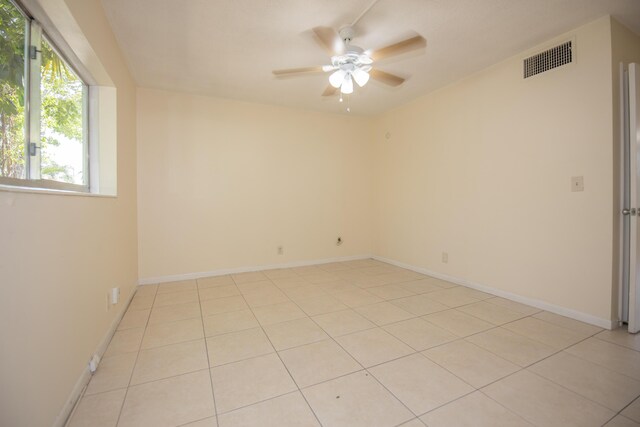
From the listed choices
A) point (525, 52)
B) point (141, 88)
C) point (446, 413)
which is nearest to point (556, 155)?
point (525, 52)

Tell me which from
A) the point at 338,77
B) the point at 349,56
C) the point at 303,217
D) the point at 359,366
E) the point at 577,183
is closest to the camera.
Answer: the point at 359,366

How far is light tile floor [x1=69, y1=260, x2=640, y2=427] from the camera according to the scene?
1.37 meters

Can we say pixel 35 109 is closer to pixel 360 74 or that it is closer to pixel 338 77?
pixel 338 77

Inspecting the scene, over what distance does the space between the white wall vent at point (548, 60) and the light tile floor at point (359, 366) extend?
92.6 inches

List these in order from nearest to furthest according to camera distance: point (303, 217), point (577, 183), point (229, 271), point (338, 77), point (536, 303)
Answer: point (338, 77) → point (577, 183) → point (536, 303) → point (229, 271) → point (303, 217)

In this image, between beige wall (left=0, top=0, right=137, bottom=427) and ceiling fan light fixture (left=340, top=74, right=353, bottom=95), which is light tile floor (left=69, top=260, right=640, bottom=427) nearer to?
beige wall (left=0, top=0, right=137, bottom=427)

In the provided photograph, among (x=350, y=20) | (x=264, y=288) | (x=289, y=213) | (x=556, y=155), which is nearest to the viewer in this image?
(x=350, y=20)

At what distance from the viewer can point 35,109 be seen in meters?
1.40

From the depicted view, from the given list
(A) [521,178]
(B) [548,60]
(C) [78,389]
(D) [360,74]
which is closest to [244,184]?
(D) [360,74]

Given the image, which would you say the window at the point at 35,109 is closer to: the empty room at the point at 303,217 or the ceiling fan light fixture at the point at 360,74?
the empty room at the point at 303,217

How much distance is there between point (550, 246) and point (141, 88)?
16.4 ft

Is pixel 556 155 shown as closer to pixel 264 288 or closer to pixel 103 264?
pixel 264 288

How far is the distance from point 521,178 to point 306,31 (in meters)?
2.58

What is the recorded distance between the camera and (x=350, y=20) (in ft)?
7.23
